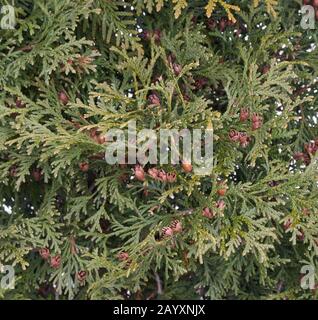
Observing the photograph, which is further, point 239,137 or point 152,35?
point 152,35

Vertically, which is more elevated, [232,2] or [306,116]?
[232,2]

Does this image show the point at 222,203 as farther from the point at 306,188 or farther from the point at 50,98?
the point at 50,98

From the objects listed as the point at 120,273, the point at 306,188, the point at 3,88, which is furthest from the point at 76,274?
the point at 306,188

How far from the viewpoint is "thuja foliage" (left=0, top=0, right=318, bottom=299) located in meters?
2.04

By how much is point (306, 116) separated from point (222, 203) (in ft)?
Result: 2.00

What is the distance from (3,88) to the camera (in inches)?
83.4

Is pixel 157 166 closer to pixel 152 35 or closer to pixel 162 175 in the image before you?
pixel 162 175
